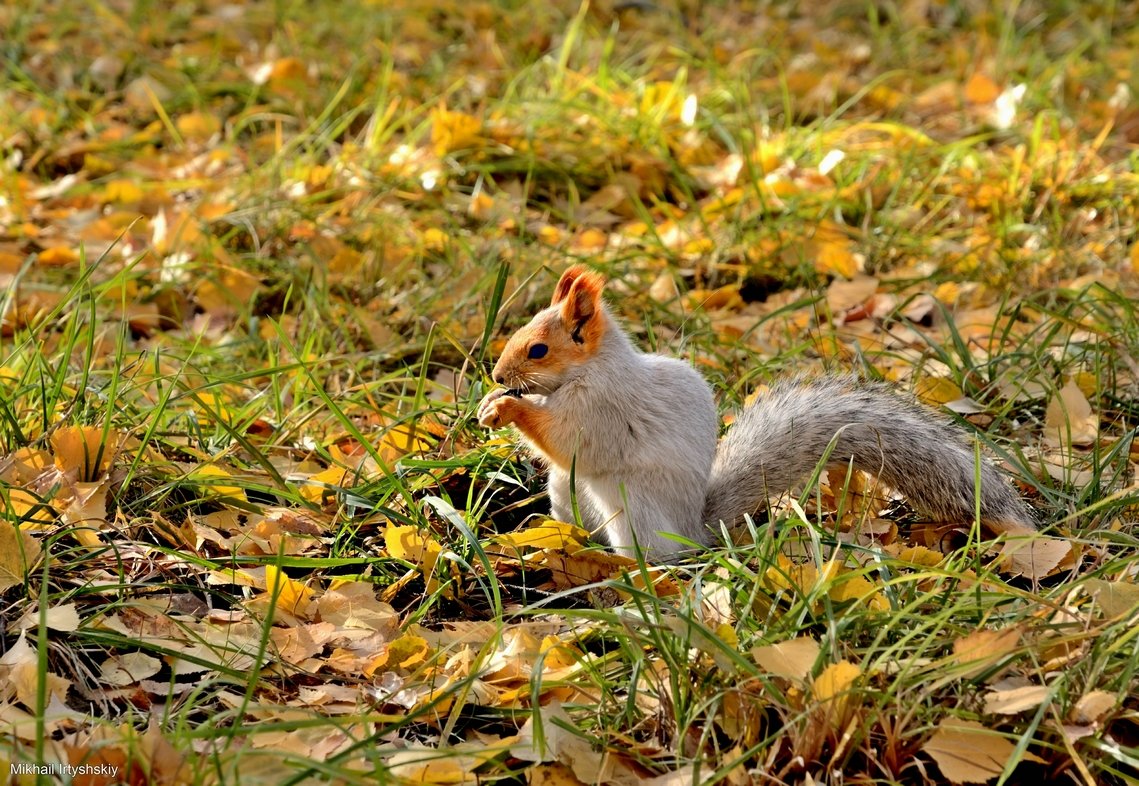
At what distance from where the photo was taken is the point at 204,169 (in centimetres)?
394

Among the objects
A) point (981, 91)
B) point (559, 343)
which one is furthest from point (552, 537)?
point (981, 91)

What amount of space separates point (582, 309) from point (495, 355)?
0.66 meters

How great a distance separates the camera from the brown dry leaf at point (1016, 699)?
4.79 ft

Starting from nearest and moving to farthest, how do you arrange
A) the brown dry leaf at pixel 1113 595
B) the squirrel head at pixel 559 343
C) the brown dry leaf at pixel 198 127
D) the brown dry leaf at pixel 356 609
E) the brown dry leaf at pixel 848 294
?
the brown dry leaf at pixel 1113 595 < the brown dry leaf at pixel 356 609 < the squirrel head at pixel 559 343 < the brown dry leaf at pixel 848 294 < the brown dry leaf at pixel 198 127

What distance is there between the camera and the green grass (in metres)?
1.54

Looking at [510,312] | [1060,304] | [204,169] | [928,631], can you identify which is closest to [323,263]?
[510,312]

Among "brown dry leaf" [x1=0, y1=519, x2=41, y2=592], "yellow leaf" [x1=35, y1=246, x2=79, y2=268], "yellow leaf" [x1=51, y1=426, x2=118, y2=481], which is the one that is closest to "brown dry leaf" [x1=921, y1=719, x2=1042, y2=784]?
"brown dry leaf" [x1=0, y1=519, x2=41, y2=592]

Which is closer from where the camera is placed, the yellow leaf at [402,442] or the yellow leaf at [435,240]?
the yellow leaf at [402,442]

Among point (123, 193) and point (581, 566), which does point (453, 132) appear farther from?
point (581, 566)

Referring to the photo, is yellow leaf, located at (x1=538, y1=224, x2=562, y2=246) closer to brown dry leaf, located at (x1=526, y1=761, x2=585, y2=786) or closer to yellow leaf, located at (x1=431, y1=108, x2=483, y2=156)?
yellow leaf, located at (x1=431, y1=108, x2=483, y2=156)

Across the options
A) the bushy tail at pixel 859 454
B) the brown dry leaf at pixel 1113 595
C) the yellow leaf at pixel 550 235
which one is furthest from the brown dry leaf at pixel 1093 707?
the yellow leaf at pixel 550 235

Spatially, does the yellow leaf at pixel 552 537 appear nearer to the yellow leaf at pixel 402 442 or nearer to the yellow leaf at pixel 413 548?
the yellow leaf at pixel 413 548

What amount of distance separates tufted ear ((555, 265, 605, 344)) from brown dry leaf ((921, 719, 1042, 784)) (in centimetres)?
88

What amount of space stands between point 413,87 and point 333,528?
8.83ft
